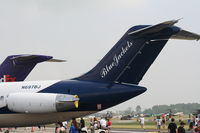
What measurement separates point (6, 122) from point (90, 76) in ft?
16.9

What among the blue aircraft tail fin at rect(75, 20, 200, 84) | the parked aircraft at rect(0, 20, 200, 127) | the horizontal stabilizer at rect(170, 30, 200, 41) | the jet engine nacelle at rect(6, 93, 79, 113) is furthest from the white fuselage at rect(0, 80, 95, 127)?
the horizontal stabilizer at rect(170, 30, 200, 41)

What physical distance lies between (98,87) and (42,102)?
283 centimetres

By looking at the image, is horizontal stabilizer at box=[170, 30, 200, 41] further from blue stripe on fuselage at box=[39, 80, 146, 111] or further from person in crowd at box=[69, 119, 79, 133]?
person in crowd at box=[69, 119, 79, 133]

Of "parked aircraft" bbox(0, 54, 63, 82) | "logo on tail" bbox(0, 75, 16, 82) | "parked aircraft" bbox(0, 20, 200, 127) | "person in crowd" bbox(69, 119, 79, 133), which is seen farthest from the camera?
"parked aircraft" bbox(0, 54, 63, 82)

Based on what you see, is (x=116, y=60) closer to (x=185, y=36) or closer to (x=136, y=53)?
(x=136, y=53)

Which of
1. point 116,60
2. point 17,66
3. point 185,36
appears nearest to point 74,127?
point 116,60

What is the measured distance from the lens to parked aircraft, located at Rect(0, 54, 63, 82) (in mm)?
26641

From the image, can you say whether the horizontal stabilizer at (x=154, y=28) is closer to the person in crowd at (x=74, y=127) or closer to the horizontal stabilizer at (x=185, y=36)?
the horizontal stabilizer at (x=185, y=36)

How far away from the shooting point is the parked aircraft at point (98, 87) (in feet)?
54.3

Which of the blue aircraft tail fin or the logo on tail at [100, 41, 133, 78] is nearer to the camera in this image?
the blue aircraft tail fin

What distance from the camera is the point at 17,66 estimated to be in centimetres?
2725

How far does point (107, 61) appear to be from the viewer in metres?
17.6

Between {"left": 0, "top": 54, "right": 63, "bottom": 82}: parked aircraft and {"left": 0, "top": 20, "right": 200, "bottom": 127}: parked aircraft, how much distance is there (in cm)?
885

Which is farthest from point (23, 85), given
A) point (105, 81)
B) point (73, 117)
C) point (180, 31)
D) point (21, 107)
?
point (180, 31)
